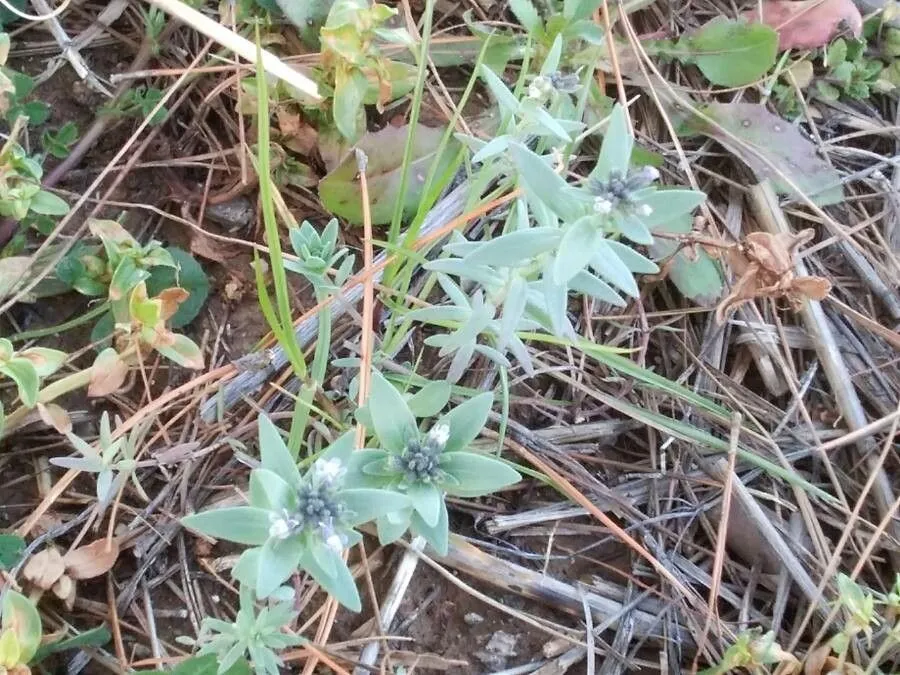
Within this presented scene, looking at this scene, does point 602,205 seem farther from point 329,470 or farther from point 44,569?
point 44,569

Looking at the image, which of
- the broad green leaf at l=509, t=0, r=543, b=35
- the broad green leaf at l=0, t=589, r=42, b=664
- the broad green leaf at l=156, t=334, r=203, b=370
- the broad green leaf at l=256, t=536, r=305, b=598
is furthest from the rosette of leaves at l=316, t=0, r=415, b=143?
the broad green leaf at l=0, t=589, r=42, b=664

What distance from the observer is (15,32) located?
6.41ft

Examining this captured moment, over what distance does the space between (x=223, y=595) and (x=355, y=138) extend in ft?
3.43

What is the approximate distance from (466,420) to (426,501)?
0.16 m

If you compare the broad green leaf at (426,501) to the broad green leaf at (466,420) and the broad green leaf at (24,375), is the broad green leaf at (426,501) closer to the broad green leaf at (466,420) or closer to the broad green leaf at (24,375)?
the broad green leaf at (466,420)

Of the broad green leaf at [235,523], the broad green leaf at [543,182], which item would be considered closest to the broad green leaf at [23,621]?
the broad green leaf at [235,523]

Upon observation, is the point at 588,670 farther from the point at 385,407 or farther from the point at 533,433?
the point at 385,407

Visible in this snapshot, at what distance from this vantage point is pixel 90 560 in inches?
63.5

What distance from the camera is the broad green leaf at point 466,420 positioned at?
137cm

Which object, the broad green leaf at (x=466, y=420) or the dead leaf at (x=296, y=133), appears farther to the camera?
the dead leaf at (x=296, y=133)

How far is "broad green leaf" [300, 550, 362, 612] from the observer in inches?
48.0

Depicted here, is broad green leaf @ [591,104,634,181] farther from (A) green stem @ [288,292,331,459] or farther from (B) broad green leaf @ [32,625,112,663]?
(B) broad green leaf @ [32,625,112,663]

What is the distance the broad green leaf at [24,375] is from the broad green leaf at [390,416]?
68cm

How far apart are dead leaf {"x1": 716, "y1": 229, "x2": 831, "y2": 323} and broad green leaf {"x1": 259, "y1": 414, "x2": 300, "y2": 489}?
Result: 1.10 meters
